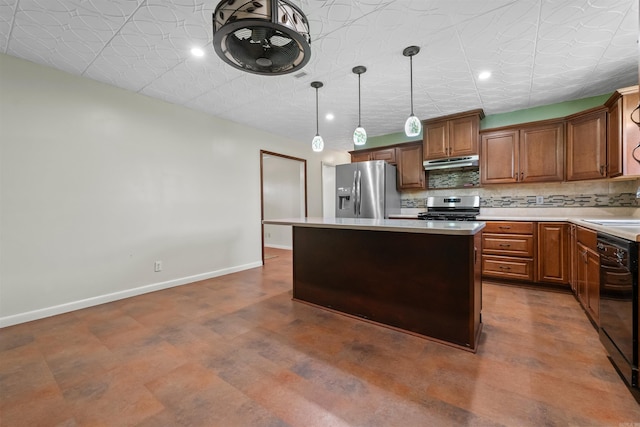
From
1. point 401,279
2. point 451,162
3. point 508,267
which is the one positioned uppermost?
point 451,162

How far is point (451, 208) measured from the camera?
422 centimetres

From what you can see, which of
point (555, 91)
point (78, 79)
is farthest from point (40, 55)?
point (555, 91)

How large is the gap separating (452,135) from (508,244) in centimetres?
168

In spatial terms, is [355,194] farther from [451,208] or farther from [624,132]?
[624,132]

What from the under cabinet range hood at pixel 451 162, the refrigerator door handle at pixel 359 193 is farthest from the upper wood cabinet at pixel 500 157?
the refrigerator door handle at pixel 359 193

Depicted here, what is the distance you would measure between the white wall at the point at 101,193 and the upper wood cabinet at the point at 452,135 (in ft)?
9.83

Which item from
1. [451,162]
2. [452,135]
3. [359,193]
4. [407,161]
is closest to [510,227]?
[451,162]

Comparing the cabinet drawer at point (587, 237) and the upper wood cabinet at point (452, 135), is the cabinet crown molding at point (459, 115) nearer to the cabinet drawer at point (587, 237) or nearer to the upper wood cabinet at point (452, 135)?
the upper wood cabinet at point (452, 135)

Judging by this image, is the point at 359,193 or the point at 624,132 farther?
the point at 359,193

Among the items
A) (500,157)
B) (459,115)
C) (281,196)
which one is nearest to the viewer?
(500,157)

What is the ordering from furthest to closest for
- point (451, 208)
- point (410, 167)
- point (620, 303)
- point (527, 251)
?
point (410, 167)
point (451, 208)
point (527, 251)
point (620, 303)

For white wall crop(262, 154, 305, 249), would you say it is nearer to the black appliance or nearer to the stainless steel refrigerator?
the stainless steel refrigerator

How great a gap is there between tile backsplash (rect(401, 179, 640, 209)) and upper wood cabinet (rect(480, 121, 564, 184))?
29 cm

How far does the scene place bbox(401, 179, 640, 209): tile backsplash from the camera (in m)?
3.24
